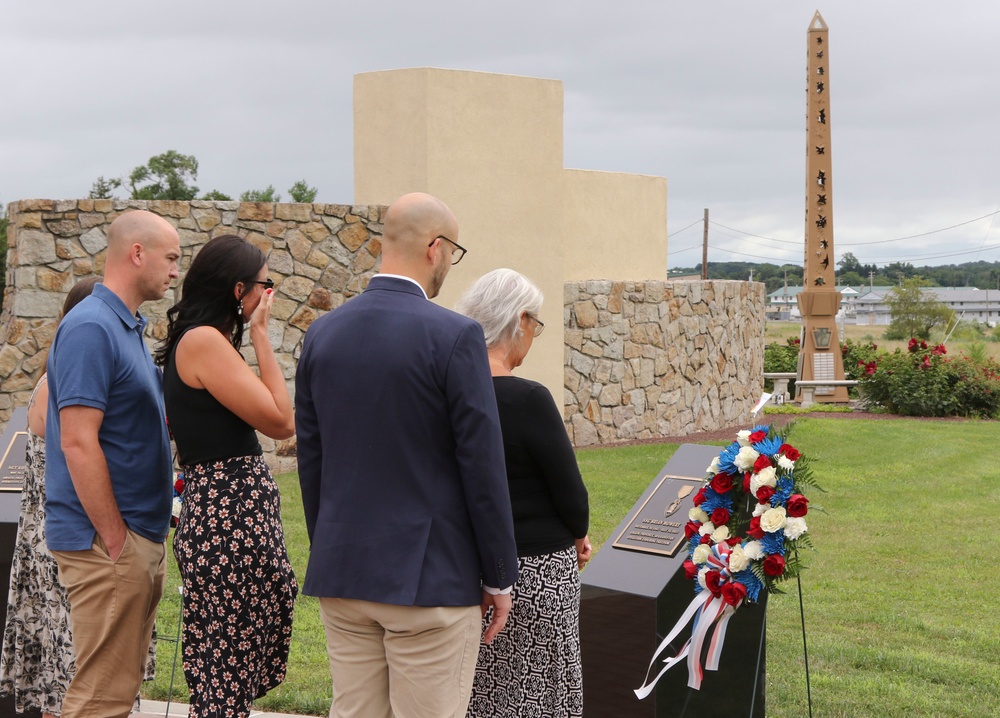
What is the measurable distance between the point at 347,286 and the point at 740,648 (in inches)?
339

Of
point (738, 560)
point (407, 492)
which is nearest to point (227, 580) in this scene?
point (407, 492)

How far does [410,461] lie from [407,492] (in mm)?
84

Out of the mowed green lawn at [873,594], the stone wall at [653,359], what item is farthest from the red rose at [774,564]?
the stone wall at [653,359]

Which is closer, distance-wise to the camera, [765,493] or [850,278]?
[765,493]

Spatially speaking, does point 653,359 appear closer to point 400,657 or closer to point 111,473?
point 111,473

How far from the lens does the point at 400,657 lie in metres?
2.89

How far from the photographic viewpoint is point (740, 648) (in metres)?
4.35

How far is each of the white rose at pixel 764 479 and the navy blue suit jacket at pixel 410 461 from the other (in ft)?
4.53

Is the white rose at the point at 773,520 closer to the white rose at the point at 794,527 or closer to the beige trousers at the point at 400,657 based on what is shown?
the white rose at the point at 794,527

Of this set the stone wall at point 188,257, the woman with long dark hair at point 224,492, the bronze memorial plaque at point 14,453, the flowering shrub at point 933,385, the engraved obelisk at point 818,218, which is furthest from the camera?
the engraved obelisk at point 818,218

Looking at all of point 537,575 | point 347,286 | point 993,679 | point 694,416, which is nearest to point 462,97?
point 347,286

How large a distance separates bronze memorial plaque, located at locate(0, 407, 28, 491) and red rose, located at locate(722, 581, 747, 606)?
11.4 feet

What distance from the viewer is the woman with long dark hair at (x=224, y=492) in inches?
138

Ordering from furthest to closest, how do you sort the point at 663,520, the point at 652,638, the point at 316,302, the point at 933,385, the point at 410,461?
the point at 933,385 → the point at 316,302 → the point at 663,520 → the point at 652,638 → the point at 410,461
